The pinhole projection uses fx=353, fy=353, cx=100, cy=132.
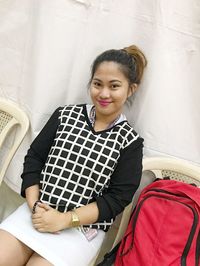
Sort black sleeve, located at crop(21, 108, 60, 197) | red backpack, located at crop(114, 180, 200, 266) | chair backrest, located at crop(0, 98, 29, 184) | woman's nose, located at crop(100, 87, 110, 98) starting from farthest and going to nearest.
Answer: chair backrest, located at crop(0, 98, 29, 184)
black sleeve, located at crop(21, 108, 60, 197)
woman's nose, located at crop(100, 87, 110, 98)
red backpack, located at crop(114, 180, 200, 266)

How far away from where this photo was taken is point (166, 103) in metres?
1.41

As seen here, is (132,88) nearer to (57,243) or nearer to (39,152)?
(39,152)

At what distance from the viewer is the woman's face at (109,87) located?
1320mm

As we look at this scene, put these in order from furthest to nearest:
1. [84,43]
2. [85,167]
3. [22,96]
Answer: [22,96]
[84,43]
[85,167]

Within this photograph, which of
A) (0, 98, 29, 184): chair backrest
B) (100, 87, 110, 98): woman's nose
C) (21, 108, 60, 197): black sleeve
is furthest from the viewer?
(0, 98, 29, 184): chair backrest

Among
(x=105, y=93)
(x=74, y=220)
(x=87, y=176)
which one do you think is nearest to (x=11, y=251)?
(x=74, y=220)

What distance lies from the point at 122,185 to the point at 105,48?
0.57 meters

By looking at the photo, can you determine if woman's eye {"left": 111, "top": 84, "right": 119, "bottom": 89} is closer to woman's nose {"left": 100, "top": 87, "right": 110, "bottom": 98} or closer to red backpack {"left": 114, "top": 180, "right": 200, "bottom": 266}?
woman's nose {"left": 100, "top": 87, "right": 110, "bottom": 98}

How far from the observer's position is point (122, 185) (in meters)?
1.35

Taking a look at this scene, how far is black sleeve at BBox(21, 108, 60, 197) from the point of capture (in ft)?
4.73

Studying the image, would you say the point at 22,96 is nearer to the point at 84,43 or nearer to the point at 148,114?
the point at 84,43

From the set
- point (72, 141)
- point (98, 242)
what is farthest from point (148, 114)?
point (98, 242)

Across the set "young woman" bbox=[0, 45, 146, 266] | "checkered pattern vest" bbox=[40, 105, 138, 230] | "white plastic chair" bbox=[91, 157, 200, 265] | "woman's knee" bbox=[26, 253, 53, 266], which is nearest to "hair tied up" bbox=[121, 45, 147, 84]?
"young woman" bbox=[0, 45, 146, 266]

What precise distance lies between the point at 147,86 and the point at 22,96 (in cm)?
60
